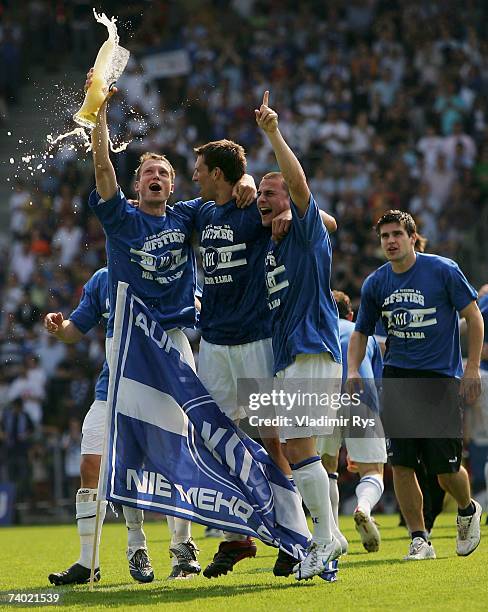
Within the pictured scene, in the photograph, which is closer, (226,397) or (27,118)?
(226,397)

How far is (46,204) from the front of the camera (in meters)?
22.0

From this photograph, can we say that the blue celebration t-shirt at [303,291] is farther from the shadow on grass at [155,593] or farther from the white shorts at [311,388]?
the shadow on grass at [155,593]

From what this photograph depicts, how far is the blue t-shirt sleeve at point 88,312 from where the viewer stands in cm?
912

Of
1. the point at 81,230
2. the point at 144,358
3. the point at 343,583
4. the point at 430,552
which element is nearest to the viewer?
the point at 343,583

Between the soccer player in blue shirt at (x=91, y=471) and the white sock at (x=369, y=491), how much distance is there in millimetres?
1756

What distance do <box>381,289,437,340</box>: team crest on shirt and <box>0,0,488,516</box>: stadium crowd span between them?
7.38 metres

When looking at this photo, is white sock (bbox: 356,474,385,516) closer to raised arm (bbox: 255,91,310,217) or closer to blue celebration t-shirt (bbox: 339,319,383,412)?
blue celebration t-shirt (bbox: 339,319,383,412)

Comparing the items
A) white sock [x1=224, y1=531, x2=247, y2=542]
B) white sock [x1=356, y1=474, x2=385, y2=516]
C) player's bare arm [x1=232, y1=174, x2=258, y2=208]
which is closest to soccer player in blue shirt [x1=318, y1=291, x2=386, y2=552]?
white sock [x1=356, y1=474, x2=385, y2=516]

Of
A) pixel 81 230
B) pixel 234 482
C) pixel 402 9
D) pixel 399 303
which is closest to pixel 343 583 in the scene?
pixel 234 482

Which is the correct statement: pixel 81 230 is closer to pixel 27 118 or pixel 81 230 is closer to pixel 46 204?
pixel 46 204

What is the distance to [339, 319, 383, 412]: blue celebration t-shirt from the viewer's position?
33.3 feet

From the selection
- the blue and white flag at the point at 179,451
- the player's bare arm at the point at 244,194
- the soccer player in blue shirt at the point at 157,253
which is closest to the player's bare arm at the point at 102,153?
the soccer player in blue shirt at the point at 157,253

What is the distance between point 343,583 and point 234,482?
2.97 ft

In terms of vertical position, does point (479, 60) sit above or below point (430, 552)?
above
